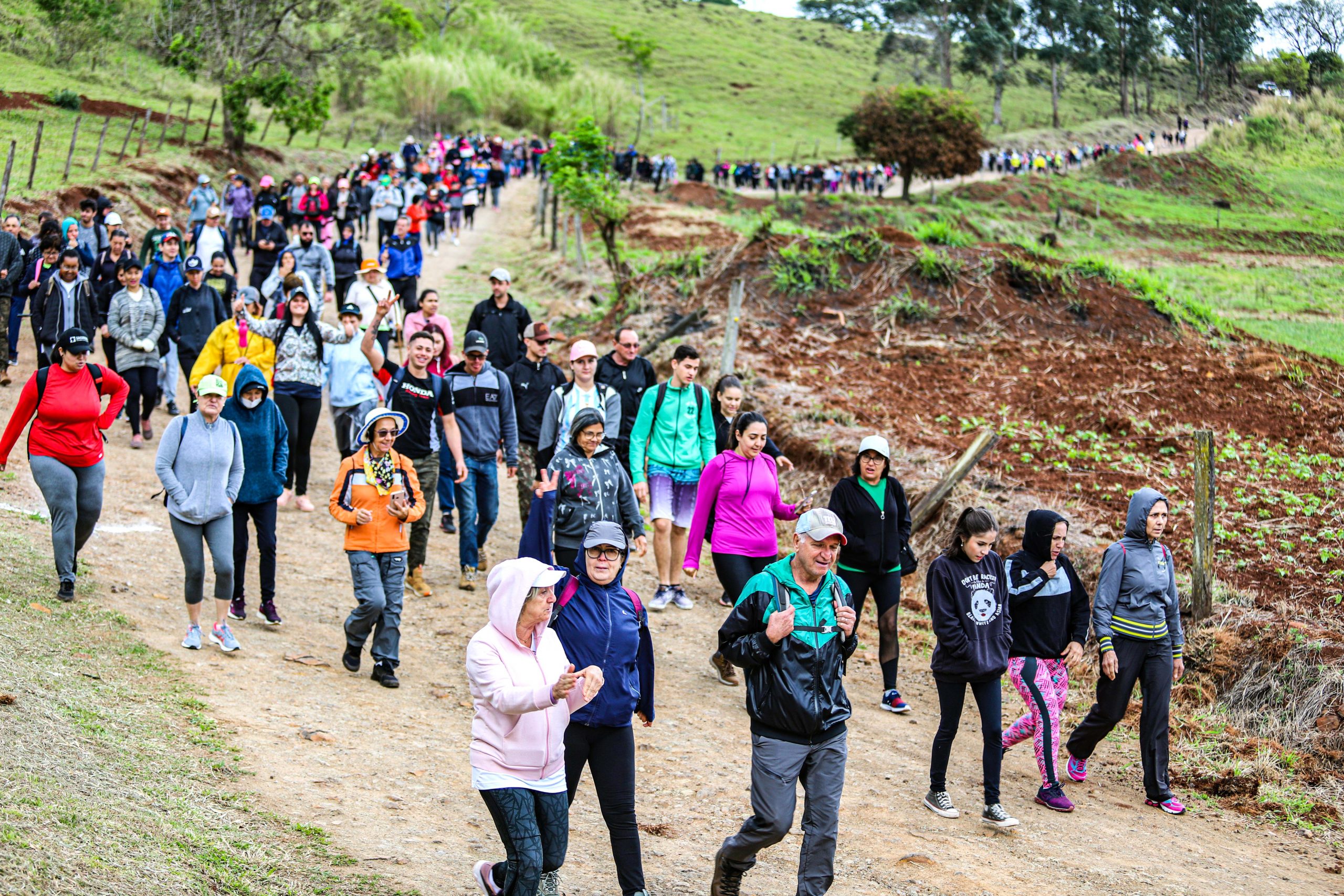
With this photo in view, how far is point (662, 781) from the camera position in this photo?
664 cm

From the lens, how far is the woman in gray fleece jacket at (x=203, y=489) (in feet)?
23.6

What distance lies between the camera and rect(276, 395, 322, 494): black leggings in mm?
10375

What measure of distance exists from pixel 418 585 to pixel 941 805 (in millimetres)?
4752

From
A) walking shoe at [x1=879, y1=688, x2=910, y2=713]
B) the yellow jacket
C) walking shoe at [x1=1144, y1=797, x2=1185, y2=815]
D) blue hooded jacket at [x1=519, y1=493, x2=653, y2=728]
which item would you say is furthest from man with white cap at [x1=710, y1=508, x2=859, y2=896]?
the yellow jacket

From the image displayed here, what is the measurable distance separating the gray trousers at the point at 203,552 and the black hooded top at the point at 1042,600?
497 centimetres

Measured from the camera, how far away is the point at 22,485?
395 inches

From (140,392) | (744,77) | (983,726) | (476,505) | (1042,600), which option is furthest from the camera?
(744,77)

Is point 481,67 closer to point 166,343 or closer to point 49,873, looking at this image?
point 166,343

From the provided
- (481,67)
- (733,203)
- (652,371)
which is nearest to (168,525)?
(652,371)

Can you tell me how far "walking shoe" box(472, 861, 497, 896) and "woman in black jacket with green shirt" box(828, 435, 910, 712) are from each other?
369 cm

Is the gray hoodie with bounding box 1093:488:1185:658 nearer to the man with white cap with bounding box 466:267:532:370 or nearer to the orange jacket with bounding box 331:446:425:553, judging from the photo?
the orange jacket with bounding box 331:446:425:553

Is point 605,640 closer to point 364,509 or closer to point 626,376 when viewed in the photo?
point 364,509

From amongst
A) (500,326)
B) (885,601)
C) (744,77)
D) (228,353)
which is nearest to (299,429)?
(228,353)

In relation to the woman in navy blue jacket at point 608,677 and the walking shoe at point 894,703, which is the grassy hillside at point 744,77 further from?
the woman in navy blue jacket at point 608,677
